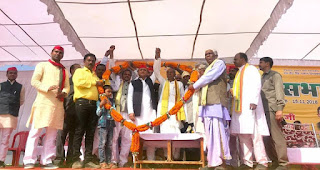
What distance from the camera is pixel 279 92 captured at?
144 inches

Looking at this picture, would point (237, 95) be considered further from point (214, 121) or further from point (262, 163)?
point (262, 163)

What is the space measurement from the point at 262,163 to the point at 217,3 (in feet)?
8.89

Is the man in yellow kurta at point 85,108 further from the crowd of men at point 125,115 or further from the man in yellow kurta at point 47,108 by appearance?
the man in yellow kurta at point 47,108

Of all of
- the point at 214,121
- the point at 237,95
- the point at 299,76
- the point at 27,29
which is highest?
the point at 27,29

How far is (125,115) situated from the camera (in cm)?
438

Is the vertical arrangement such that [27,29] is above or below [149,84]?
above

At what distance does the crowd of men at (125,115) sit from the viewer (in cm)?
325

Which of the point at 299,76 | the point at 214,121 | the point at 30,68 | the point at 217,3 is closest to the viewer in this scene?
the point at 214,121

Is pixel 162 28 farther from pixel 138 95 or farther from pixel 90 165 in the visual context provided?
pixel 90 165

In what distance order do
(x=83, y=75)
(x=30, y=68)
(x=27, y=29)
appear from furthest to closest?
1. (x=30, y=68)
2. (x=27, y=29)
3. (x=83, y=75)

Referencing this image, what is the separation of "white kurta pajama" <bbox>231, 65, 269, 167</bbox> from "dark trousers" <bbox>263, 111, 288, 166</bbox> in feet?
0.58

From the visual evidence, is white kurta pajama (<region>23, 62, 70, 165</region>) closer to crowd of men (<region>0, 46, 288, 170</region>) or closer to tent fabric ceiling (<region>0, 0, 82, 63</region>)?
crowd of men (<region>0, 46, 288, 170</region>)

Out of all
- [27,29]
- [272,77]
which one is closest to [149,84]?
[272,77]

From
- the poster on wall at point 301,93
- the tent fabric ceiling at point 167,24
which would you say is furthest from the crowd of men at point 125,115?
the poster on wall at point 301,93
